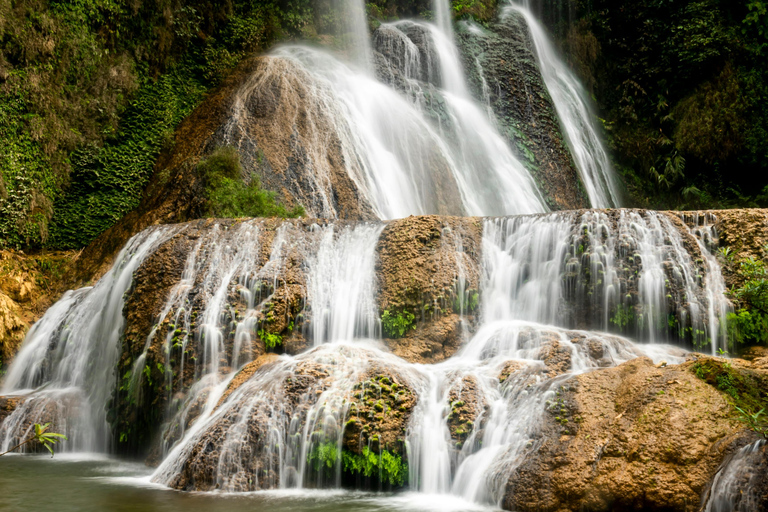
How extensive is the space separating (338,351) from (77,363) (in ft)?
17.2

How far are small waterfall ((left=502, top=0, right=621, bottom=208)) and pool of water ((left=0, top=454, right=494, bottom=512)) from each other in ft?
44.8

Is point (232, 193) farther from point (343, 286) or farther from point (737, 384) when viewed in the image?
point (737, 384)

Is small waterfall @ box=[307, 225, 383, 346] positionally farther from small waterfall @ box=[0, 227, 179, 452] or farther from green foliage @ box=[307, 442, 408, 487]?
small waterfall @ box=[0, 227, 179, 452]

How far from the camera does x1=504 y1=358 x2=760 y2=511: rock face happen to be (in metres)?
4.29

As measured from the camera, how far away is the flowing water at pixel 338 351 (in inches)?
223

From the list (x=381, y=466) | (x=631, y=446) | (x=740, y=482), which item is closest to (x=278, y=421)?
(x=381, y=466)

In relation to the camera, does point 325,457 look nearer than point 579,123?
Yes

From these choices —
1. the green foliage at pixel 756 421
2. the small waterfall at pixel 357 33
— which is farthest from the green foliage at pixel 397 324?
the small waterfall at pixel 357 33

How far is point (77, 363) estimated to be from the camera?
9.31 meters

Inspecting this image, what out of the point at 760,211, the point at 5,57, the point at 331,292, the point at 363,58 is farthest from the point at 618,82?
the point at 5,57

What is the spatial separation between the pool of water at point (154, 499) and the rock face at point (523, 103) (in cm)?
1178

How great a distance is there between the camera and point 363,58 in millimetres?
17641

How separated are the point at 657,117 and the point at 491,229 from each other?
517 inches

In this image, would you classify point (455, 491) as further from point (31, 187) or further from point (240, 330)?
point (31, 187)
